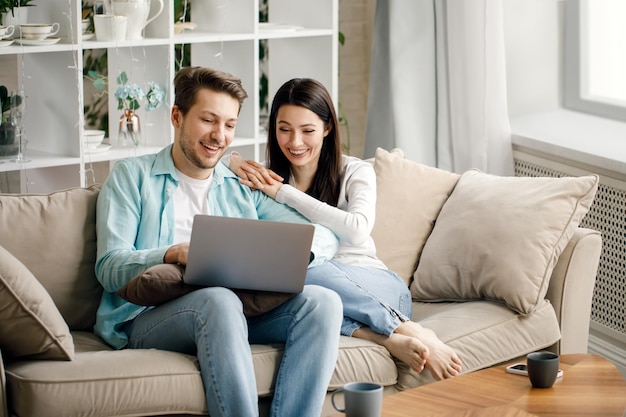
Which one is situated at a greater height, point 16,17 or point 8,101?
point 16,17

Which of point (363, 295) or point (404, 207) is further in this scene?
point (404, 207)

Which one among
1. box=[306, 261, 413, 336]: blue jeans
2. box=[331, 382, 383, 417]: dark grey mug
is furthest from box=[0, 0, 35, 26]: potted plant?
box=[331, 382, 383, 417]: dark grey mug

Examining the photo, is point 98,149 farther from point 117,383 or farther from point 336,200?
point 117,383

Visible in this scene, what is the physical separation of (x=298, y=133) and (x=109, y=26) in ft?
3.31

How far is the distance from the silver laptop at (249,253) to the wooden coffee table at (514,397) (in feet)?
1.40

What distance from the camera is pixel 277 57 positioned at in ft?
13.8

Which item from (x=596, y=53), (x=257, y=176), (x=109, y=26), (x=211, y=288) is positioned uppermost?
(x=109, y=26)

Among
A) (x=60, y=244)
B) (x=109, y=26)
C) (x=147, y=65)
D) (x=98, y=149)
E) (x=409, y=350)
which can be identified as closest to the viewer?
(x=409, y=350)

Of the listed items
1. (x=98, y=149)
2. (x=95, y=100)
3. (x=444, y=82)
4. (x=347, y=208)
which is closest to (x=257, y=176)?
(x=347, y=208)

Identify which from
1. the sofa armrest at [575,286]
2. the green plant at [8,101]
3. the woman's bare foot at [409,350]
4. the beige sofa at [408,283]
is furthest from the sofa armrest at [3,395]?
the sofa armrest at [575,286]

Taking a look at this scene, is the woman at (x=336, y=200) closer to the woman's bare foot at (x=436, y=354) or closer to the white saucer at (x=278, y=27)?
the woman's bare foot at (x=436, y=354)

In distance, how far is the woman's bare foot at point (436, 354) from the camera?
8.23ft

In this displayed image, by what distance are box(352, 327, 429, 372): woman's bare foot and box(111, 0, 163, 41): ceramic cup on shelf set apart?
158cm

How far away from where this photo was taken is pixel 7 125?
3.28 m
